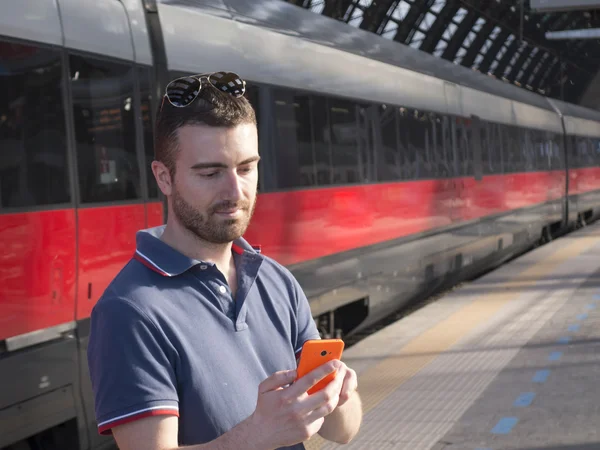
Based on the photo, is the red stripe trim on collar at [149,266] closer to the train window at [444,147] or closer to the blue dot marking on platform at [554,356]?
the blue dot marking on platform at [554,356]

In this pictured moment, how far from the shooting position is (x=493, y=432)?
18.5 feet

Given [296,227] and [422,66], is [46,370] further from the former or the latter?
[422,66]

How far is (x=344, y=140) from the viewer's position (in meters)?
9.38

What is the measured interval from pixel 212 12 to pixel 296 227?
186 centimetres

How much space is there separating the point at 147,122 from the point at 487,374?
9.65 ft

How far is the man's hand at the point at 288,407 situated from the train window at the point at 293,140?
6.25m

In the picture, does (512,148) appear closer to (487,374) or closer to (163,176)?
(487,374)

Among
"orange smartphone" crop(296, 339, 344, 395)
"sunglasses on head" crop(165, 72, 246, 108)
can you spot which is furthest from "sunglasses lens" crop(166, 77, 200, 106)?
"orange smartphone" crop(296, 339, 344, 395)

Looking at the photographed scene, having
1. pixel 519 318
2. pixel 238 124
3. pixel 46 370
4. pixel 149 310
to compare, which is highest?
pixel 238 124

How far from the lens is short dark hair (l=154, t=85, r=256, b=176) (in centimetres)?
191

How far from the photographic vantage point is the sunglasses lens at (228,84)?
1.96 m

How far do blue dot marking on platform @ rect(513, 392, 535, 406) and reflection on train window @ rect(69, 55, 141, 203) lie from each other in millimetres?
2570

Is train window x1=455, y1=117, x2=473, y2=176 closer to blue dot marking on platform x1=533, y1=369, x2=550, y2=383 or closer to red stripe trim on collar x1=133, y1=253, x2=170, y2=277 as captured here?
blue dot marking on platform x1=533, y1=369, x2=550, y2=383

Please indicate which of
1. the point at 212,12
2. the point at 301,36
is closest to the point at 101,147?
the point at 212,12
